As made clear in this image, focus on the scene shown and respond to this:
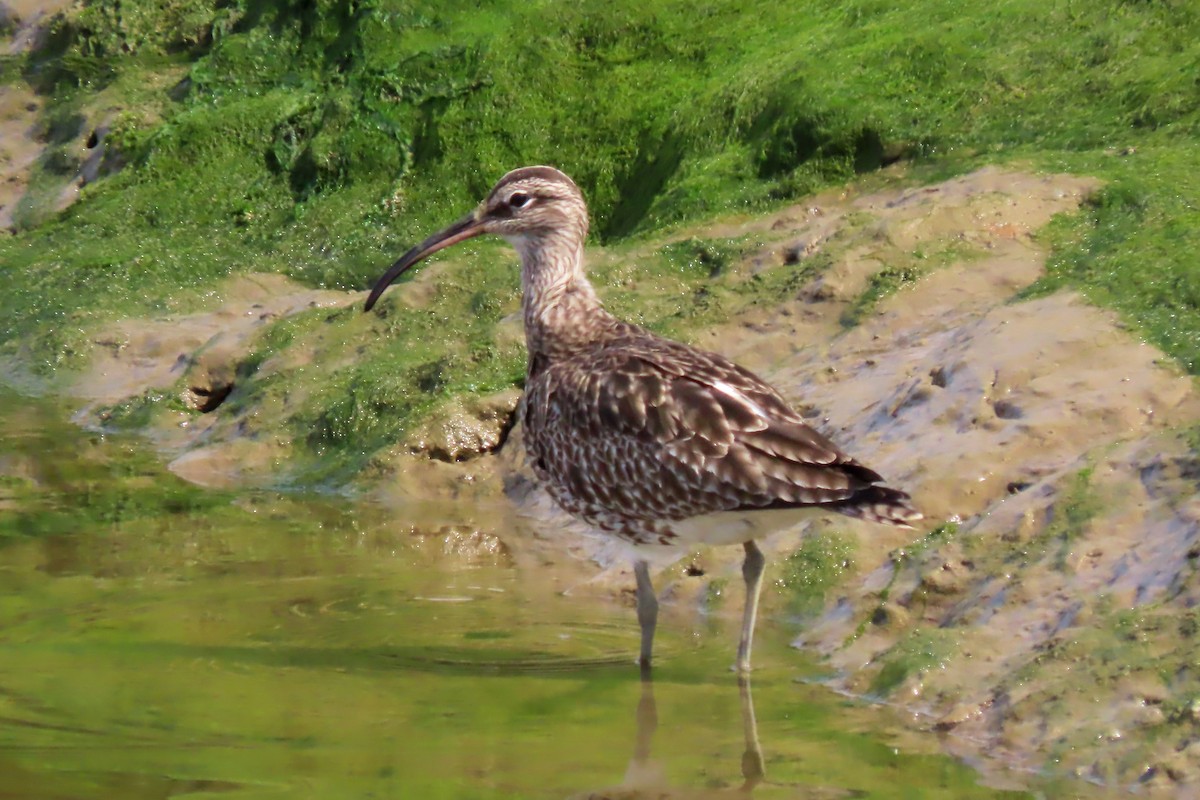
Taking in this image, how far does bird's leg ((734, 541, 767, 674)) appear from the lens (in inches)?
273

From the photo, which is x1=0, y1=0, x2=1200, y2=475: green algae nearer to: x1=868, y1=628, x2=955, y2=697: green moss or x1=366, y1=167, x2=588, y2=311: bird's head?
x1=366, y1=167, x2=588, y2=311: bird's head

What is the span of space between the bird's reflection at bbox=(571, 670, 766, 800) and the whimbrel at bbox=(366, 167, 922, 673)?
2.40 feet

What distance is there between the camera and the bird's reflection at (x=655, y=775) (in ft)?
18.5

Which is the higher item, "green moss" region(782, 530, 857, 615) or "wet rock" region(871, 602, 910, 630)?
"wet rock" region(871, 602, 910, 630)

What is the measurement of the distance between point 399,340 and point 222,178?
193 inches

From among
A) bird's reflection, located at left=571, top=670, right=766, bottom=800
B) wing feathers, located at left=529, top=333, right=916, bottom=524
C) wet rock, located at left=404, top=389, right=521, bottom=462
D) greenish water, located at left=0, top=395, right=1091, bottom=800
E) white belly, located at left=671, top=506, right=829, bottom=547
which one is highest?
wing feathers, located at left=529, top=333, right=916, bottom=524

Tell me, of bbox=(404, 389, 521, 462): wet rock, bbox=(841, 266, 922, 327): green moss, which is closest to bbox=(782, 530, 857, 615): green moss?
bbox=(841, 266, 922, 327): green moss

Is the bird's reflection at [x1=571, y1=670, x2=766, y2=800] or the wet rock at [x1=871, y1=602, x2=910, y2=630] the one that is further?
the wet rock at [x1=871, y1=602, x2=910, y2=630]

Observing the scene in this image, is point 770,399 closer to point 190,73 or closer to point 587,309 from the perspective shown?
point 587,309

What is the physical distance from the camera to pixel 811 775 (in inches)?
226

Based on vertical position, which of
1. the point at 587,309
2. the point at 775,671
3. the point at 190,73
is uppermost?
the point at 587,309

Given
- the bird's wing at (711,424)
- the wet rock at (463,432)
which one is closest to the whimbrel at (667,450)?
the bird's wing at (711,424)

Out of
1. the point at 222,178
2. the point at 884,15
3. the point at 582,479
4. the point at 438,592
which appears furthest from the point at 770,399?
the point at 222,178

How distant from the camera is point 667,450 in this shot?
7.07m
